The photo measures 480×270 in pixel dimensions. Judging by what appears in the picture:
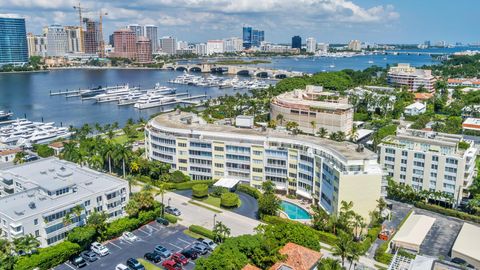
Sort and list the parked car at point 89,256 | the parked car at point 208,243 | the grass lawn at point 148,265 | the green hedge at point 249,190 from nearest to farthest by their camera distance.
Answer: the grass lawn at point 148,265 → the parked car at point 89,256 → the parked car at point 208,243 → the green hedge at point 249,190

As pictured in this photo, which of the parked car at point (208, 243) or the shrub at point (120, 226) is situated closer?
the parked car at point (208, 243)

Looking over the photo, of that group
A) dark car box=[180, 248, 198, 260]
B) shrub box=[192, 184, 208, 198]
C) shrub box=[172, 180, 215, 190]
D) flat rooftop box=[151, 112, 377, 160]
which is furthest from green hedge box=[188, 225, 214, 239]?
flat rooftop box=[151, 112, 377, 160]

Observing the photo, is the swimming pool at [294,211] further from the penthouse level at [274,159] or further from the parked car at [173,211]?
the parked car at [173,211]

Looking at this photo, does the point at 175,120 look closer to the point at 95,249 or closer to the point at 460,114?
the point at 95,249

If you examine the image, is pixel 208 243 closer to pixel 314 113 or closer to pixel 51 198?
pixel 51 198

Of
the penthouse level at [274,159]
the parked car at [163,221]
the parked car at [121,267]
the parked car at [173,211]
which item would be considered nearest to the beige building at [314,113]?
the penthouse level at [274,159]

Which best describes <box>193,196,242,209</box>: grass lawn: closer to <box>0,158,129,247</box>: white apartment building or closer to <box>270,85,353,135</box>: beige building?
<box>0,158,129,247</box>: white apartment building
